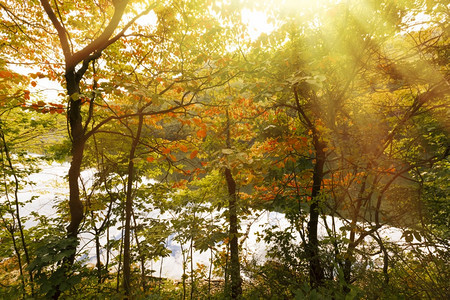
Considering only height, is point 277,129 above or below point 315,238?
above

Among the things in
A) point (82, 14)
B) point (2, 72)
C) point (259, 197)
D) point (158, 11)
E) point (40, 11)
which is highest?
point (40, 11)

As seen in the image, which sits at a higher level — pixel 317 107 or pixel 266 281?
pixel 317 107

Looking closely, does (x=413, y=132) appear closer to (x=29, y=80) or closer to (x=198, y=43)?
(x=198, y=43)

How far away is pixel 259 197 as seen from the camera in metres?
5.74

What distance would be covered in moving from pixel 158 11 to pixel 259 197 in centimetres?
511

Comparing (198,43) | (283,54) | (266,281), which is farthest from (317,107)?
(266,281)

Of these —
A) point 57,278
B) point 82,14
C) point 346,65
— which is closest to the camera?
point 57,278

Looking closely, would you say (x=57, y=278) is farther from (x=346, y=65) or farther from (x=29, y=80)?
(x=346, y=65)

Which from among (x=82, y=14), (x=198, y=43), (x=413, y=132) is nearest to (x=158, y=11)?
(x=198, y=43)

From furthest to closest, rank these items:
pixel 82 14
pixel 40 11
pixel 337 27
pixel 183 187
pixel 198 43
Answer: pixel 183 187, pixel 40 11, pixel 82 14, pixel 198 43, pixel 337 27

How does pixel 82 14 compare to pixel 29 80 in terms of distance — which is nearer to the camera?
pixel 29 80

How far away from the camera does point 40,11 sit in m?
5.93

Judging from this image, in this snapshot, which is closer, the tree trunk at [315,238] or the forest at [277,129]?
the forest at [277,129]

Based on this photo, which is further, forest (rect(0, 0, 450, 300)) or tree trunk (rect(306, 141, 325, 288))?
tree trunk (rect(306, 141, 325, 288))
